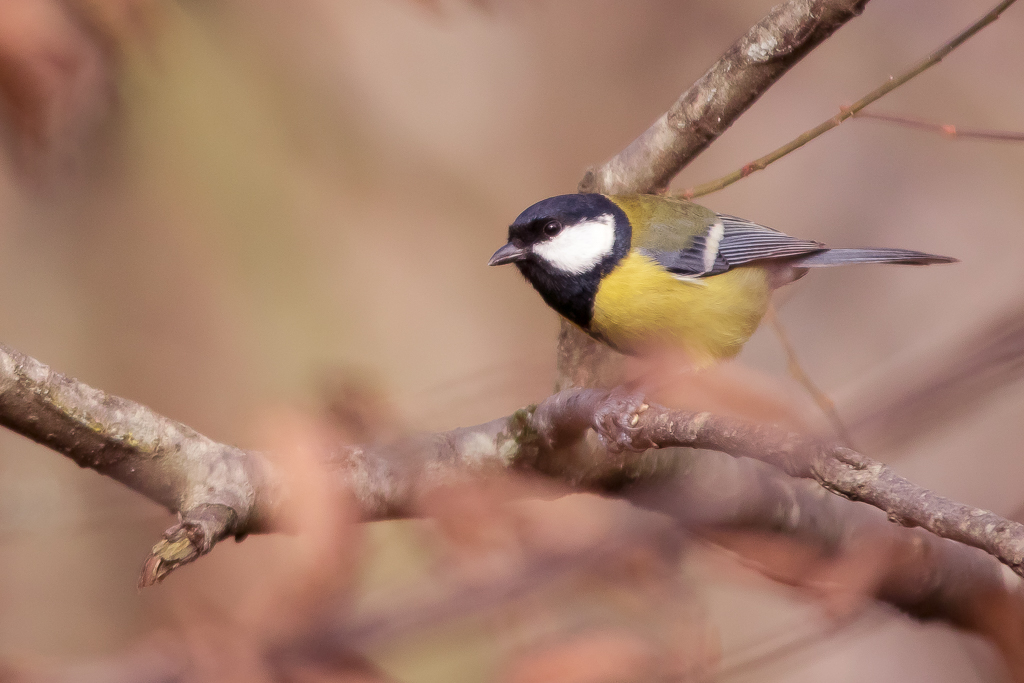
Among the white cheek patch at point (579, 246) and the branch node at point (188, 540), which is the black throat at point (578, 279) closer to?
the white cheek patch at point (579, 246)

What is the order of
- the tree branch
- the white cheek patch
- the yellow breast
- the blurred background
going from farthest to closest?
1. the blurred background
2. the white cheek patch
3. the yellow breast
4. the tree branch

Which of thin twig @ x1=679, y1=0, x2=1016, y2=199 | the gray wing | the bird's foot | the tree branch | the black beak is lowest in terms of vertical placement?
the bird's foot

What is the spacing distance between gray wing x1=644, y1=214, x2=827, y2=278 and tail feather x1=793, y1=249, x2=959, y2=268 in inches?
1.0

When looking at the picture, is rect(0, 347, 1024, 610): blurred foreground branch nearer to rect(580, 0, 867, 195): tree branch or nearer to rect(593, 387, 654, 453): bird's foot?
rect(593, 387, 654, 453): bird's foot

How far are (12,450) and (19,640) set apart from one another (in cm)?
60

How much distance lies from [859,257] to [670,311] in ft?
1.69

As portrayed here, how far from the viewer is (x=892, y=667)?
2.82 m

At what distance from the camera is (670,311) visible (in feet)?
5.56

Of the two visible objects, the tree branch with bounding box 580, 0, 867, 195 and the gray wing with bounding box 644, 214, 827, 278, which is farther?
the gray wing with bounding box 644, 214, 827, 278

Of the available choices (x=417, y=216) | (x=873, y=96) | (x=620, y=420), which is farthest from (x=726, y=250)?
(x=417, y=216)

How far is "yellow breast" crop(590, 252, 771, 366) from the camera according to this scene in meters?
1.66

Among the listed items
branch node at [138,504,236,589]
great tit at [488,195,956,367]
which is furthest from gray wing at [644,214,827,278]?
branch node at [138,504,236,589]

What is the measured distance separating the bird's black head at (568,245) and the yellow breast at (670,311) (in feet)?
0.14

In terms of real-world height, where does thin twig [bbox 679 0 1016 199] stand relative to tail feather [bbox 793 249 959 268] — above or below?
above
